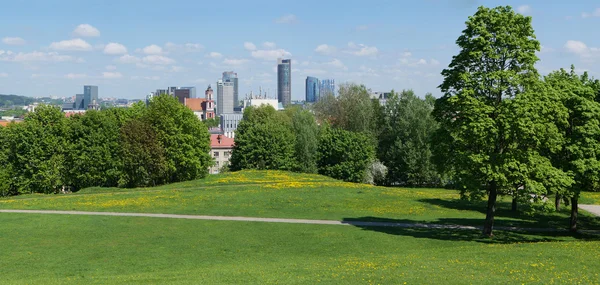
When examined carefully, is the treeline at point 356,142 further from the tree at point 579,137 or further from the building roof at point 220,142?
the building roof at point 220,142

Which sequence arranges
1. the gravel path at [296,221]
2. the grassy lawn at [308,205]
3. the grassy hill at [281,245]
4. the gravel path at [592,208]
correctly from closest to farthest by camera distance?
the grassy hill at [281,245]
the gravel path at [296,221]
the grassy lawn at [308,205]
the gravel path at [592,208]

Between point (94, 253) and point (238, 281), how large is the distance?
45.4 ft

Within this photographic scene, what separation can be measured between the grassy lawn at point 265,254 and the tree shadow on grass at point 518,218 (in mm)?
5429

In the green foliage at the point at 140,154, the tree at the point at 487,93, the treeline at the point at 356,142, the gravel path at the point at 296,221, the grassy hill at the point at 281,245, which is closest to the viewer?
A: the grassy hill at the point at 281,245

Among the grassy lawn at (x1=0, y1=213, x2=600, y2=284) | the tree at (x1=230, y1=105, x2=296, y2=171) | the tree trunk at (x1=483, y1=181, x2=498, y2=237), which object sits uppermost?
the tree at (x1=230, y1=105, x2=296, y2=171)

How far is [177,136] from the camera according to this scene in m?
78.1

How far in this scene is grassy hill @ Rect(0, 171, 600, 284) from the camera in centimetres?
2341

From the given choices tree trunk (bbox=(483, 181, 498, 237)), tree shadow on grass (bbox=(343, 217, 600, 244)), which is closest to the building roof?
tree shadow on grass (bbox=(343, 217, 600, 244))

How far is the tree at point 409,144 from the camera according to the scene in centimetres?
8544

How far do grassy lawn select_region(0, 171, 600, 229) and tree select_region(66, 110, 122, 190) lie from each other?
10.1 m

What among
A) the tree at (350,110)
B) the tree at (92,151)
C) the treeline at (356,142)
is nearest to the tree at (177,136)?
the tree at (92,151)

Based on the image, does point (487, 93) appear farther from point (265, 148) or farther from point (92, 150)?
point (265, 148)

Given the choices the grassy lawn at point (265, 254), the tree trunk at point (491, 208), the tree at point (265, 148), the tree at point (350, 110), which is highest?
the tree at point (350, 110)

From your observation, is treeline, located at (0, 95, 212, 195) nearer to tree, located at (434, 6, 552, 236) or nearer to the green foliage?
the green foliage
